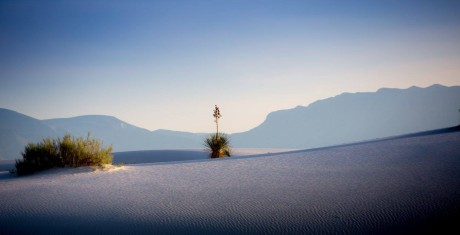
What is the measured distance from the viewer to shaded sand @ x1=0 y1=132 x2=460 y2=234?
3473mm

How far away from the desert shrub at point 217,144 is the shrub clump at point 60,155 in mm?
6747

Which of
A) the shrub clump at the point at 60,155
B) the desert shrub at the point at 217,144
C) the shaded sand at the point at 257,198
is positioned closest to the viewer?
the shaded sand at the point at 257,198

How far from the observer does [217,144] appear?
14.9 metres

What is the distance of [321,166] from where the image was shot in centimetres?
718

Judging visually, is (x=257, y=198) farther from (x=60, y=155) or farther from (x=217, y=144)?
(x=217, y=144)

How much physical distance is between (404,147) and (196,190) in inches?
229

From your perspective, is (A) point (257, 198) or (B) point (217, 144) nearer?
(A) point (257, 198)

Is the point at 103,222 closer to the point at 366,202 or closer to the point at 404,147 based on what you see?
the point at 366,202

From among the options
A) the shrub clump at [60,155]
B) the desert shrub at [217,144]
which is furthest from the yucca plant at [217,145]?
the shrub clump at [60,155]

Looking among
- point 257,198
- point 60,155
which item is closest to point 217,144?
point 60,155

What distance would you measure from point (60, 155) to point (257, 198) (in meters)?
6.50

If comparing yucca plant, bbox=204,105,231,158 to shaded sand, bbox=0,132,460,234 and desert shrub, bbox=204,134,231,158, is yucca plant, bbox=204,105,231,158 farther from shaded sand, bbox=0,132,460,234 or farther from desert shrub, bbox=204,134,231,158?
shaded sand, bbox=0,132,460,234

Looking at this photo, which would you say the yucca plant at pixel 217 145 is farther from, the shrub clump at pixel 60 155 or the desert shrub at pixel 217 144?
the shrub clump at pixel 60 155

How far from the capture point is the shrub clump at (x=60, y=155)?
830cm
